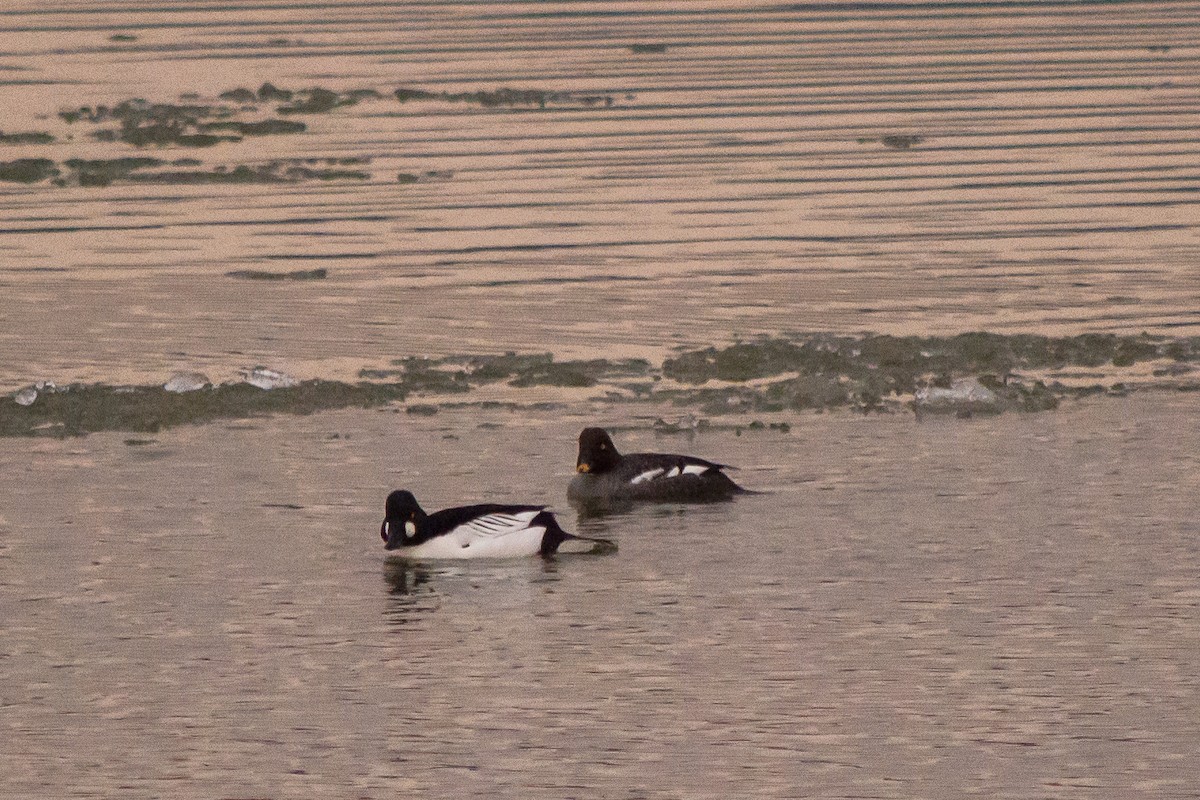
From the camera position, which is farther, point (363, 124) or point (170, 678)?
point (363, 124)

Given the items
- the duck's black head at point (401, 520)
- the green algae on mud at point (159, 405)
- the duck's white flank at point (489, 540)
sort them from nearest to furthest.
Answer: the duck's black head at point (401, 520)
the duck's white flank at point (489, 540)
the green algae on mud at point (159, 405)

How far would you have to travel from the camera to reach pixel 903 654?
462 inches

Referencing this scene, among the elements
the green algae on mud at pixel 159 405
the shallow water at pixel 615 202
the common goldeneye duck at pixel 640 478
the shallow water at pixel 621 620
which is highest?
the shallow water at pixel 615 202

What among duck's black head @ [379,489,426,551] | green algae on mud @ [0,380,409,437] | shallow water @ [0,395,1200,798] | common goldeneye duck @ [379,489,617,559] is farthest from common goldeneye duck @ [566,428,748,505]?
green algae on mud @ [0,380,409,437]

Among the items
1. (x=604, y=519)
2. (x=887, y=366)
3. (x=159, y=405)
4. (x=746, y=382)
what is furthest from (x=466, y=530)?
(x=887, y=366)

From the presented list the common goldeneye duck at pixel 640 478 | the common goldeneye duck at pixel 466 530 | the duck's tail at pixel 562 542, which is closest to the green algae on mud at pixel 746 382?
the common goldeneye duck at pixel 640 478

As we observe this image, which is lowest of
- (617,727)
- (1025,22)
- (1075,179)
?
(617,727)

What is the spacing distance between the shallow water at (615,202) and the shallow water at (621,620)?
330cm

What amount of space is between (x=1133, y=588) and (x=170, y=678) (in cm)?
458

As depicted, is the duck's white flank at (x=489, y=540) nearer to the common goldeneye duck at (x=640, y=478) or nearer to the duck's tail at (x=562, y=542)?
the duck's tail at (x=562, y=542)

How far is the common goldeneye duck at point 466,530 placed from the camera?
45.7 feet

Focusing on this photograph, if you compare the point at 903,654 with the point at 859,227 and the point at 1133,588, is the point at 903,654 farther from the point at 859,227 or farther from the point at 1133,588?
the point at 859,227

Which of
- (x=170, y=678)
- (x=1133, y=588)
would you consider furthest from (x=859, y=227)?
(x=170, y=678)

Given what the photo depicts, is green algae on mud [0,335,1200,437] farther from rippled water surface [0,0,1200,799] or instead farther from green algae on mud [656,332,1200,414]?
rippled water surface [0,0,1200,799]
